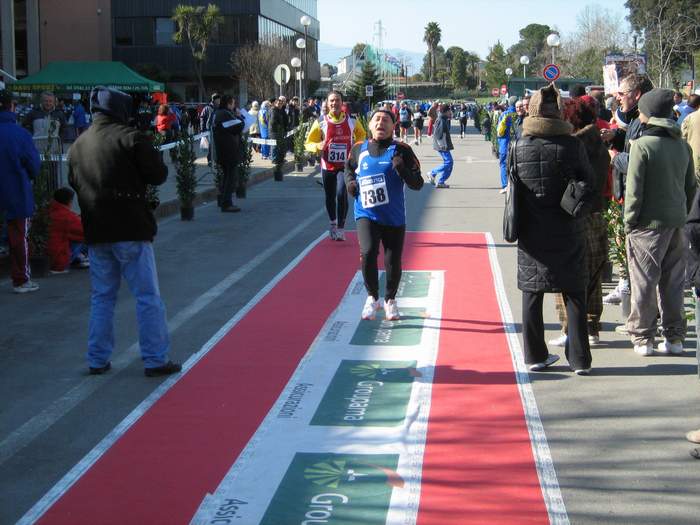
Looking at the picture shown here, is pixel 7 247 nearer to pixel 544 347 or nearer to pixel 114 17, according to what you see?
pixel 544 347

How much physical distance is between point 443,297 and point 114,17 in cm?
7468

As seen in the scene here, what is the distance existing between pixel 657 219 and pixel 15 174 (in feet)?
20.5

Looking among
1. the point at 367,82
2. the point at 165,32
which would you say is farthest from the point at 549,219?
the point at 367,82

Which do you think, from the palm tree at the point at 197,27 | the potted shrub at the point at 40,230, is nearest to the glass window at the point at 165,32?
the palm tree at the point at 197,27

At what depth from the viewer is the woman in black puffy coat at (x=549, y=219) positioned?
23.2ft

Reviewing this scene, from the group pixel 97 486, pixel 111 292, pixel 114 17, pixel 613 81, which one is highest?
pixel 114 17

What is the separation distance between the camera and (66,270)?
12.0 m

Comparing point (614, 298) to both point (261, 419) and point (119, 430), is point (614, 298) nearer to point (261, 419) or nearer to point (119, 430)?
point (261, 419)

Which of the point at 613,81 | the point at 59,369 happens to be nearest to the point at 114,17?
the point at 613,81

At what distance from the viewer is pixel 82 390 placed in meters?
7.11

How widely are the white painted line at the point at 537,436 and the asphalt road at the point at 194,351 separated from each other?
0.18 feet

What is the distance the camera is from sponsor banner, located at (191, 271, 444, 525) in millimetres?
4965

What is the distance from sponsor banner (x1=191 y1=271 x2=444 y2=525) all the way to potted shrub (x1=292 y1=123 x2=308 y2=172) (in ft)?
65.4

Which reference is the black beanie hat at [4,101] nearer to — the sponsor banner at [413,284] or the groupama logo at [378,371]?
the sponsor banner at [413,284]
